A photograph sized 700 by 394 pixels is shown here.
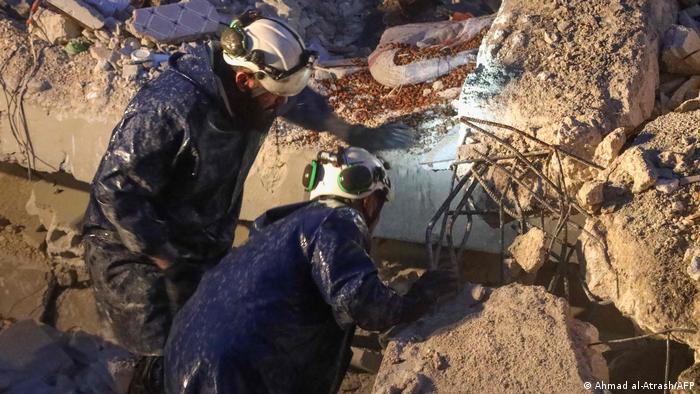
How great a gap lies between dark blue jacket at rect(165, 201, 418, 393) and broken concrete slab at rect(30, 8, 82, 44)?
3.57 m

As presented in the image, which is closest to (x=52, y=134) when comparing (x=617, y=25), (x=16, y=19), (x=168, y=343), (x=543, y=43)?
(x=16, y=19)

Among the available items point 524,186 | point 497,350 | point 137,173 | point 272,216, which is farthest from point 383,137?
point 497,350

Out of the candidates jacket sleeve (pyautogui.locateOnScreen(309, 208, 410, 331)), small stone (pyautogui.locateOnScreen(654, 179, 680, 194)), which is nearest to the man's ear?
jacket sleeve (pyautogui.locateOnScreen(309, 208, 410, 331))

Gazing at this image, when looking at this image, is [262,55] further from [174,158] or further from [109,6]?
[109,6]

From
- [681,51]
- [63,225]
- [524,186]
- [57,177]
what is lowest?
[63,225]

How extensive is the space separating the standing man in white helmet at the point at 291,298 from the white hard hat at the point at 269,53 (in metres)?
0.50

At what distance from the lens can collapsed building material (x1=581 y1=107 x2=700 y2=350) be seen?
3.75m

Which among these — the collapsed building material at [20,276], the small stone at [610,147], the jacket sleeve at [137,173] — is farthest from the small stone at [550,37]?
the collapsed building material at [20,276]

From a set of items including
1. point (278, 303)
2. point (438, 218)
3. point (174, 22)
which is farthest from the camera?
point (174, 22)

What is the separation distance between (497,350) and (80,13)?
14.4 feet

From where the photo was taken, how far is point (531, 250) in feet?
13.6

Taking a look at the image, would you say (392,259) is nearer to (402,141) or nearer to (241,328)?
(402,141)

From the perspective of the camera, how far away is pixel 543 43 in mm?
5250

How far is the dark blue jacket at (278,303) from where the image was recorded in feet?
11.2
